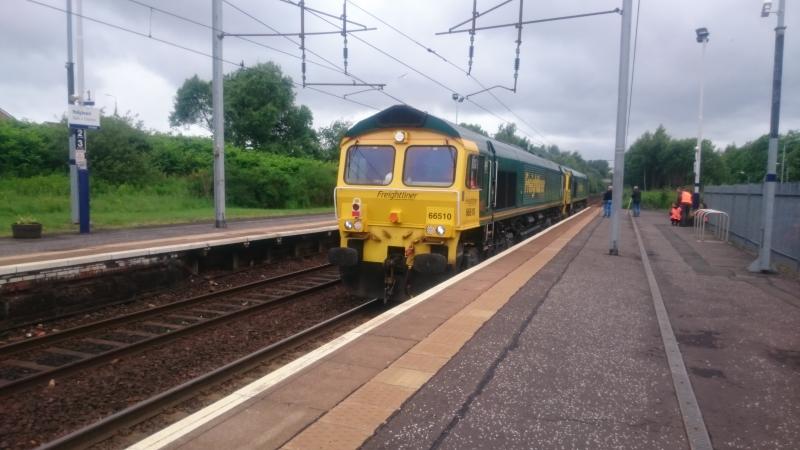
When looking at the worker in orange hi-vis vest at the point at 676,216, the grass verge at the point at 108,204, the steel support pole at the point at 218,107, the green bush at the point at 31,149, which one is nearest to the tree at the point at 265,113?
the grass verge at the point at 108,204

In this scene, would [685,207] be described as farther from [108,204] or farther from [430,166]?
[108,204]

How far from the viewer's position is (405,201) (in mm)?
9430

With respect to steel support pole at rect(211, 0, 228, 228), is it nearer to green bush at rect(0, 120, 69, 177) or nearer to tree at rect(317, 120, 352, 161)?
green bush at rect(0, 120, 69, 177)

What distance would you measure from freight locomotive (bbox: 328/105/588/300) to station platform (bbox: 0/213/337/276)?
429cm

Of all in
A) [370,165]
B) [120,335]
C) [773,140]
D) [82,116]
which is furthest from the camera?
[82,116]

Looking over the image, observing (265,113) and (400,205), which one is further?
(265,113)

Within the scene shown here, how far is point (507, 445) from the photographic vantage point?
364cm

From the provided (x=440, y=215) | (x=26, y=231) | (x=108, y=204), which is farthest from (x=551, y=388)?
(x=108, y=204)

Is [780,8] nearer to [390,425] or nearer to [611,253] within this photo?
[611,253]

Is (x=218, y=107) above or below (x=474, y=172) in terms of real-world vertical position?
above

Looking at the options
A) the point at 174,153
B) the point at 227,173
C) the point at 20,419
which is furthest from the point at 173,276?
the point at 174,153

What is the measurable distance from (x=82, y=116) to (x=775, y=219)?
18.1 metres

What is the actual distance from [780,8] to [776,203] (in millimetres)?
4369

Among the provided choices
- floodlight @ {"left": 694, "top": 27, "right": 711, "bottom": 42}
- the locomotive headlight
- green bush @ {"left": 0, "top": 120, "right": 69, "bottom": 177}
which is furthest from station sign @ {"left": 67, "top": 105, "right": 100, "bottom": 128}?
floodlight @ {"left": 694, "top": 27, "right": 711, "bottom": 42}
